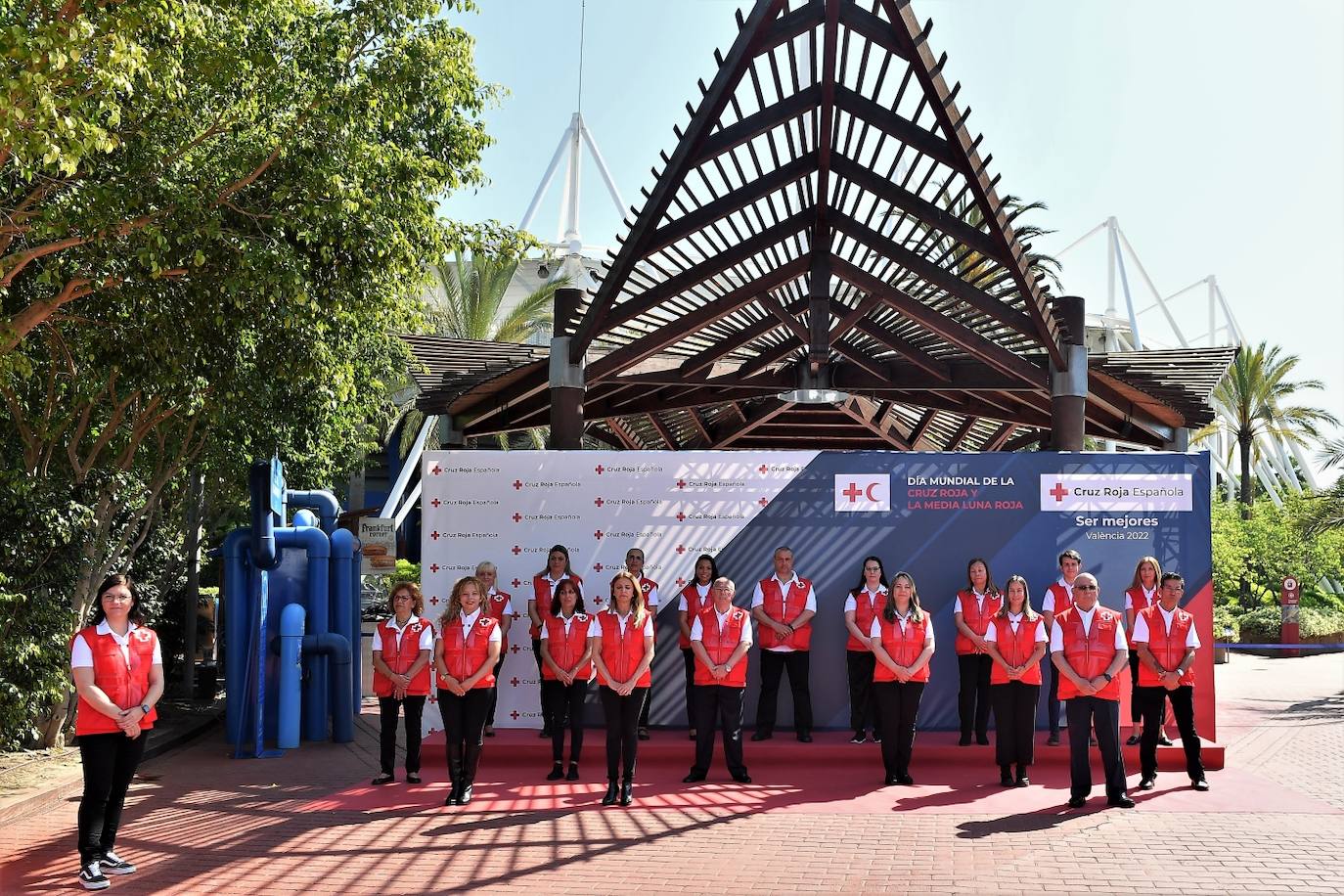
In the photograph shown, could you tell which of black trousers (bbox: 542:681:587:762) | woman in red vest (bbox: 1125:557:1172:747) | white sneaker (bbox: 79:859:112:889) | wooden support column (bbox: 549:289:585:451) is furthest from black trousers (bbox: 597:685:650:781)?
wooden support column (bbox: 549:289:585:451)

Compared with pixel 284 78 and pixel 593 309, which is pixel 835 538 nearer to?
pixel 593 309

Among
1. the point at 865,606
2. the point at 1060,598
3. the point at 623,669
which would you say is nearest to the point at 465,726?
the point at 623,669

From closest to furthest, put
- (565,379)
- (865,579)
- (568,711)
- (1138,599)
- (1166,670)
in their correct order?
1. (1166,670)
2. (568,711)
3. (1138,599)
4. (865,579)
5. (565,379)

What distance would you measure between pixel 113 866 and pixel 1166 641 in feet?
24.6

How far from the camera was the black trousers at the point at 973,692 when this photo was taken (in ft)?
35.3

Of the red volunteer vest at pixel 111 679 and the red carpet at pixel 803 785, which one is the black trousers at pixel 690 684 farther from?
the red volunteer vest at pixel 111 679

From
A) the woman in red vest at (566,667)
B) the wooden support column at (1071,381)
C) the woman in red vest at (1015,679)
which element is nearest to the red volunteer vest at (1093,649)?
the woman in red vest at (1015,679)

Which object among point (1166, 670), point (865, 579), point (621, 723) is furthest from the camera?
point (865, 579)

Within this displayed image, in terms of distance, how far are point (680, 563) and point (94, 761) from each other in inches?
221

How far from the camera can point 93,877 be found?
6820 mm

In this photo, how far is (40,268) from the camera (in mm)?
9867

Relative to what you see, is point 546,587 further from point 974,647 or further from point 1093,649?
point 1093,649

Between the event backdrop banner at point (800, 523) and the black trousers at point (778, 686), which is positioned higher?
the event backdrop banner at point (800, 523)

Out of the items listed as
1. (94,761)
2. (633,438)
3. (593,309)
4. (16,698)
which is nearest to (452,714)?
(94,761)
